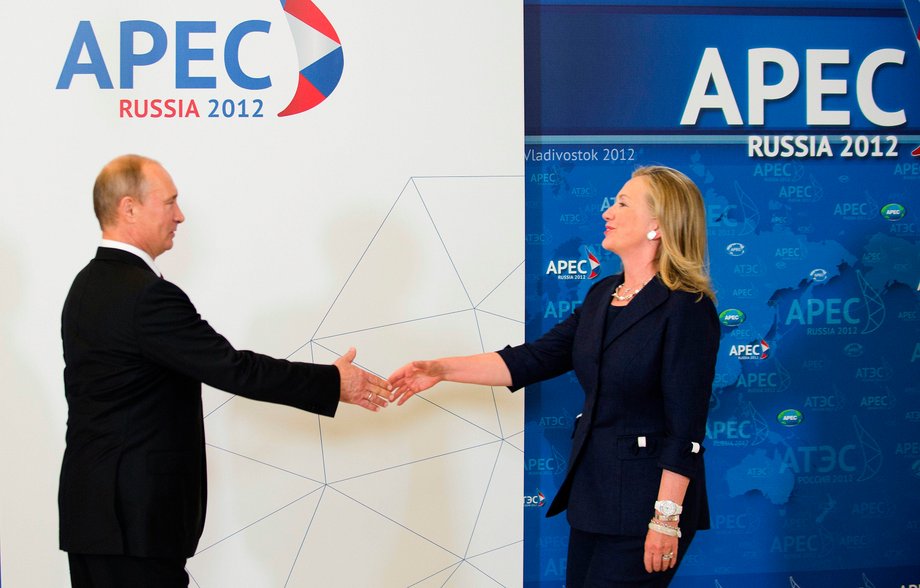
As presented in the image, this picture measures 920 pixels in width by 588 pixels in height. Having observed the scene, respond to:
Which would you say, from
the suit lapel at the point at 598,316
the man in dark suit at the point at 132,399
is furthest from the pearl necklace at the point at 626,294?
the man in dark suit at the point at 132,399

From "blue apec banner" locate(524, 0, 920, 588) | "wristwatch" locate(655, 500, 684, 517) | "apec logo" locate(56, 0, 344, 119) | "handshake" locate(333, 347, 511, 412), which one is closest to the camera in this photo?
"wristwatch" locate(655, 500, 684, 517)

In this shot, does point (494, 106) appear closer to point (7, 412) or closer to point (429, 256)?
point (429, 256)

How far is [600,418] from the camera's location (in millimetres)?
2258

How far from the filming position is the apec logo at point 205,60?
3.05m

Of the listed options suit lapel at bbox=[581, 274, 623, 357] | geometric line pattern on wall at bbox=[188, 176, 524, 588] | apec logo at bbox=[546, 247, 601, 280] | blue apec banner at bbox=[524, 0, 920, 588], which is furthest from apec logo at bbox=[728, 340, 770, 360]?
suit lapel at bbox=[581, 274, 623, 357]

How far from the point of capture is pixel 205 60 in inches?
121

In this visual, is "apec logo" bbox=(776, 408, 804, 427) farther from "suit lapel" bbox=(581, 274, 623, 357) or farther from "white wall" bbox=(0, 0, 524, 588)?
"suit lapel" bbox=(581, 274, 623, 357)

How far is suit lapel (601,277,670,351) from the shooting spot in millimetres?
2203

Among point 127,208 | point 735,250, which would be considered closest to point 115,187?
point 127,208

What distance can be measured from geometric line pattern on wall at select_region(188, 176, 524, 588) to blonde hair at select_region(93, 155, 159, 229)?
996 millimetres

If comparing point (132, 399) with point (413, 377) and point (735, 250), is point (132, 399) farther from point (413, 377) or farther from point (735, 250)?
point (735, 250)

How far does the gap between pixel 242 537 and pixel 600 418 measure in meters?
1.62

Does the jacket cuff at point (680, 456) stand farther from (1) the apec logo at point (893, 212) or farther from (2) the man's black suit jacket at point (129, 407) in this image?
(1) the apec logo at point (893, 212)

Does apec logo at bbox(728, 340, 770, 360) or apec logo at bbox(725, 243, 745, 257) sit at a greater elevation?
apec logo at bbox(725, 243, 745, 257)
